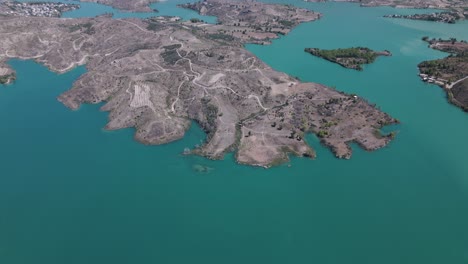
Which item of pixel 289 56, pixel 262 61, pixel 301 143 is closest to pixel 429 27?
pixel 289 56

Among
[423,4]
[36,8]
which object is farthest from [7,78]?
[423,4]

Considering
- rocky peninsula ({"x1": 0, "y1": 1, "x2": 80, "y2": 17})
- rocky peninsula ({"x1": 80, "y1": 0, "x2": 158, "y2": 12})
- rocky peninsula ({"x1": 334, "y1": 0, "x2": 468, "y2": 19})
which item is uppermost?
rocky peninsula ({"x1": 334, "y1": 0, "x2": 468, "y2": 19})

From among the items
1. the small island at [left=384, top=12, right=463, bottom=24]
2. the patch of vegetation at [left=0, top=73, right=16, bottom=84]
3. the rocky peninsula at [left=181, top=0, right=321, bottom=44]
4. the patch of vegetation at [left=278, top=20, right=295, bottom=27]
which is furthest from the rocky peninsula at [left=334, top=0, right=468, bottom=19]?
the patch of vegetation at [left=0, top=73, right=16, bottom=84]

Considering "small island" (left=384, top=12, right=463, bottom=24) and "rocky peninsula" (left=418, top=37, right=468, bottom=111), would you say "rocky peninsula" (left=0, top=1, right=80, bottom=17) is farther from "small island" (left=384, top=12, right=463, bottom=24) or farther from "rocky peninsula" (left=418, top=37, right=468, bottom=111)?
"rocky peninsula" (left=418, top=37, right=468, bottom=111)

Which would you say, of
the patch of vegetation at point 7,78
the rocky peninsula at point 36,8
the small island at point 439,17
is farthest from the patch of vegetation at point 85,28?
the small island at point 439,17

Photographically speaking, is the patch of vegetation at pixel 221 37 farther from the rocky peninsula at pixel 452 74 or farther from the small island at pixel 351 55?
the rocky peninsula at pixel 452 74
